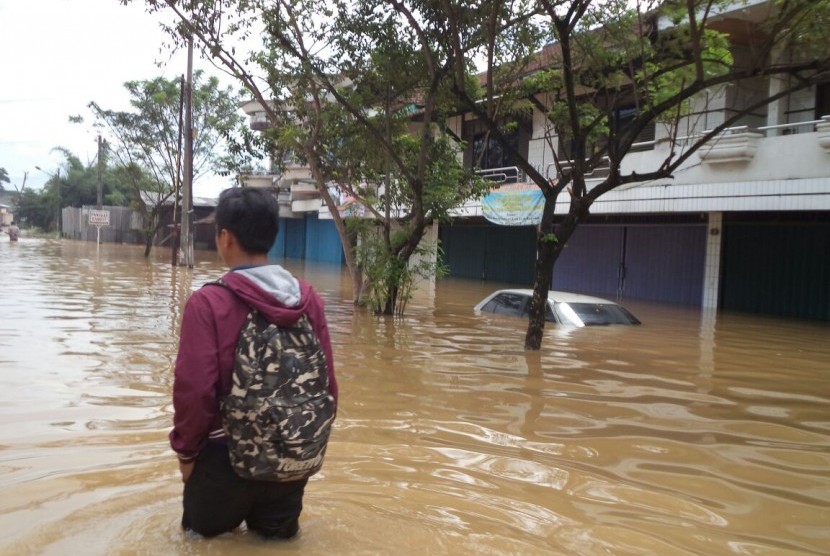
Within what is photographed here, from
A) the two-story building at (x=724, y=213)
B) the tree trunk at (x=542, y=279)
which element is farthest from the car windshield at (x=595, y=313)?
the two-story building at (x=724, y=213)

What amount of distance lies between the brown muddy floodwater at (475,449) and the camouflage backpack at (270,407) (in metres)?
0.54

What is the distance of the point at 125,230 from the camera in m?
53.0

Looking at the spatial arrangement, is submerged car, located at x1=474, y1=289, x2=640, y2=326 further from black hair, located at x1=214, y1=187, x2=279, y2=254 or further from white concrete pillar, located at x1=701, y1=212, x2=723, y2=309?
black hair, located at x1=214, y1=187, x2=279, y2=254

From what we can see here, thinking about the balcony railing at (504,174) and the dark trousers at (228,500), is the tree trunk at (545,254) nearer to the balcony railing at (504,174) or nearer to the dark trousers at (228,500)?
the dark trousers at (228,500)

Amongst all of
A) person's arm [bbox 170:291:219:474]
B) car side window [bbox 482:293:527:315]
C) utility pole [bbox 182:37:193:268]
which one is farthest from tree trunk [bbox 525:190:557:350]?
utility pole [bbox 182:37:193:268]

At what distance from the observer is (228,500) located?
2.63 metres

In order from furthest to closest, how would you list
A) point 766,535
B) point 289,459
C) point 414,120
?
1. point 414,120
2. point 766,535
3. point 289,459

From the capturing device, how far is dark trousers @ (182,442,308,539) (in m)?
2.61

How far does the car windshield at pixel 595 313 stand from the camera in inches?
429

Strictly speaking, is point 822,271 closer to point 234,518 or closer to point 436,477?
point 436,477

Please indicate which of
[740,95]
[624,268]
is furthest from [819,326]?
[624,268]

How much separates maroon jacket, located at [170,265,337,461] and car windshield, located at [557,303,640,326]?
8637 mm

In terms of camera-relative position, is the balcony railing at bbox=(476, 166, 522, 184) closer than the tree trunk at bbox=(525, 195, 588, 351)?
No

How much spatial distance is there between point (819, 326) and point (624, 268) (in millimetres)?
6373
